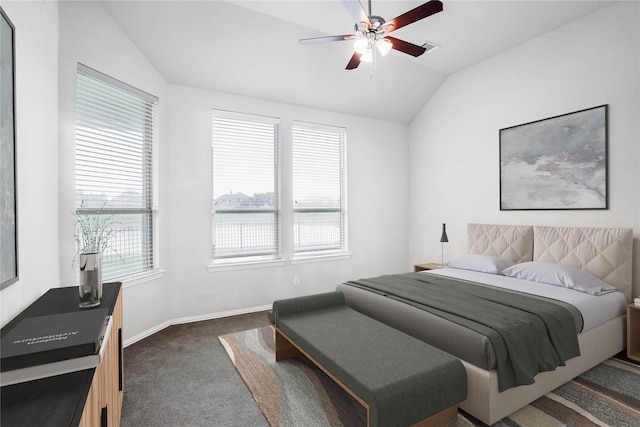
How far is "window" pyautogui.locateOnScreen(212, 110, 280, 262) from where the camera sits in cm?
397

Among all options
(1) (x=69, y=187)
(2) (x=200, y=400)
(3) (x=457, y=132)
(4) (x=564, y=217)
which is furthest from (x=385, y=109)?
(2) (x=200, y=400)

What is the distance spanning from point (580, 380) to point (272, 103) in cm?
415

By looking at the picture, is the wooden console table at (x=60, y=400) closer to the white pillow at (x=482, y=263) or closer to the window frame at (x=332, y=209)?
the window frame at (x=332, y=209)

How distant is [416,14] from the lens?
7.13ft

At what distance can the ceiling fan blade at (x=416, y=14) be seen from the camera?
206 cm

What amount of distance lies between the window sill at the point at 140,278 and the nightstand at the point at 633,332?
4353 millimetres

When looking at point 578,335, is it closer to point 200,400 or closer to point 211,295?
point 200,400

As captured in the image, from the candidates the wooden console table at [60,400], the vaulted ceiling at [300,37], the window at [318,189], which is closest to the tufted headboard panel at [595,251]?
the vaulted ceiling at [300,37]

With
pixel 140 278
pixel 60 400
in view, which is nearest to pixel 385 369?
pixel 60 400

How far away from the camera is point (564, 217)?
3.39 meters

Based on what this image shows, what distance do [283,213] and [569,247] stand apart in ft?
10.5

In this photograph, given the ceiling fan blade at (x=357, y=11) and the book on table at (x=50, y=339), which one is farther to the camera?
the ceiling fan blade at (x=357, y=11)

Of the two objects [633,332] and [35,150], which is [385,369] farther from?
[633,332]

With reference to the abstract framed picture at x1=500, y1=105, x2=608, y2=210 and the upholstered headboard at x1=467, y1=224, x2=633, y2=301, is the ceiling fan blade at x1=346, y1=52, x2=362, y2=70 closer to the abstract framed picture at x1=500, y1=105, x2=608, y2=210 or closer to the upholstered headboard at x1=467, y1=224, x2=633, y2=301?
the abstract framed picture at x1=500, y1=105, x2=608, y2=210
